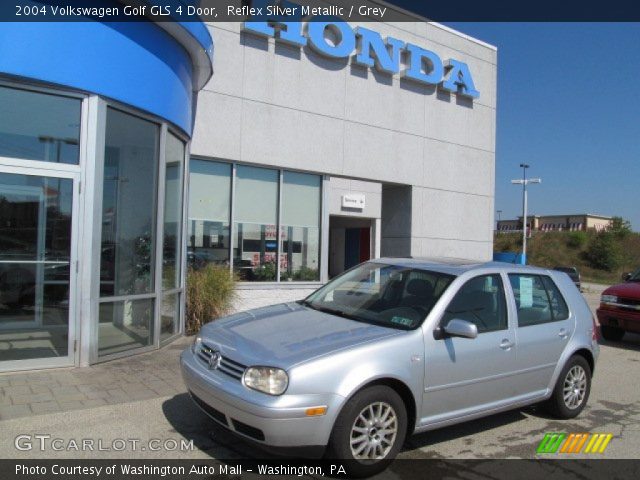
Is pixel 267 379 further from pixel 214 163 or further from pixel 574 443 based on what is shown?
pixel 214 163

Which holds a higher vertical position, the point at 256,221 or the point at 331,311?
the point at 256,221

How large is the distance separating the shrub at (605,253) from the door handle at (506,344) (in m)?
46.3

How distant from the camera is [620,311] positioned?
10.7m

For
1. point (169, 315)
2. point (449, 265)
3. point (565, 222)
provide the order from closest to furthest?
point (449, 265), point (169, 315), point (565, 222)

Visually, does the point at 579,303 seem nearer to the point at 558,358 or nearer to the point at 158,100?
the point at 558,358

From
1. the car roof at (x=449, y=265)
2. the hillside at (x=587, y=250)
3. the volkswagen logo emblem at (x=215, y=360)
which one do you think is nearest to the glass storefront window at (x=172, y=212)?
the car roof at (x=449, y=265)

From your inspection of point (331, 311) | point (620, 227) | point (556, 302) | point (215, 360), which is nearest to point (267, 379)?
point (215, 360)

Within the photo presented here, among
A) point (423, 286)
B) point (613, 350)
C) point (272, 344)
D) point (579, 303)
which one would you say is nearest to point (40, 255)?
point (272, 344)

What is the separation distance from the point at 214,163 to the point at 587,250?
45.2 m

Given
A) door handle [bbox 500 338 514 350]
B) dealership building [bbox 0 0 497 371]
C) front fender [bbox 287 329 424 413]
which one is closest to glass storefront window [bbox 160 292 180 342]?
dealership building [bbox 0 0 497 371]

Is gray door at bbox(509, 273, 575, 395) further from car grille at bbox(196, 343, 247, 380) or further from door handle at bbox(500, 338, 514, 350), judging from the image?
car grille at bbox(196, 343, 247, 380)

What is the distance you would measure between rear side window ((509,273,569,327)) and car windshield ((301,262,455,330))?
2.99ft

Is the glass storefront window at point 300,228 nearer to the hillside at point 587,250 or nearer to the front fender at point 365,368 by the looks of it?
the front fender at point 365,368

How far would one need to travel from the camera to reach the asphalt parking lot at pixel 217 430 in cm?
449
